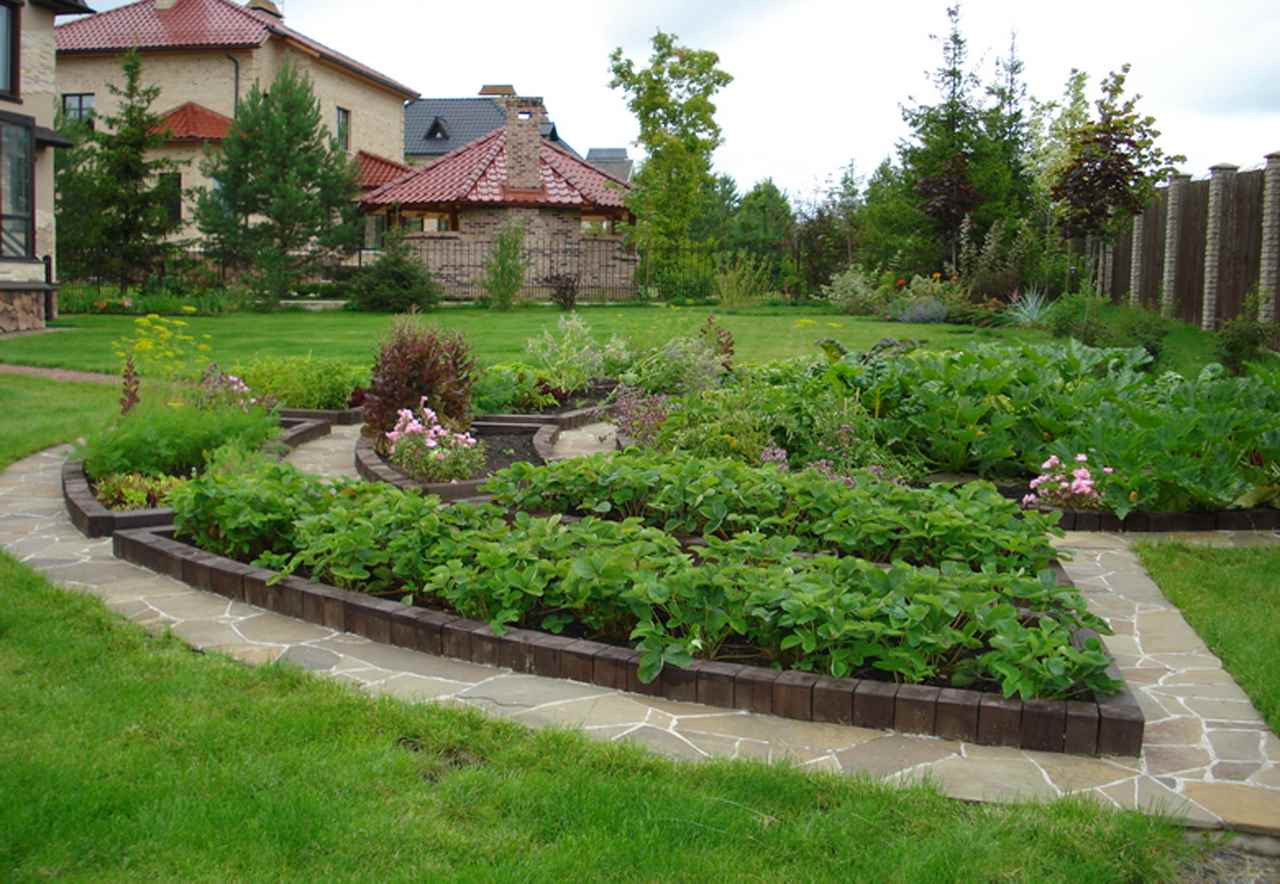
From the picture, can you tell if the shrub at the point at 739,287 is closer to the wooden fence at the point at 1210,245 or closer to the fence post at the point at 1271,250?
the wooden fence at the point at 1210,245

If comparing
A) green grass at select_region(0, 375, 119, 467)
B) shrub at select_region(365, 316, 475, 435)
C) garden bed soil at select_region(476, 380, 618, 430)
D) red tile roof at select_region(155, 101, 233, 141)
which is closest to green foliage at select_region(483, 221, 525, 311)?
red tile roof at select_region(155, 101, 233, 141)

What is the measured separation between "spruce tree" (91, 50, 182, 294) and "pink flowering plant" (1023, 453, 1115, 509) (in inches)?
934

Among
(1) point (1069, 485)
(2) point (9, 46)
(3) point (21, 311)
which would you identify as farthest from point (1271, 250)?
(2) point (9, 46)

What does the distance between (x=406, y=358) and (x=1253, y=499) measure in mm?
5746

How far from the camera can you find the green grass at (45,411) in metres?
9.50

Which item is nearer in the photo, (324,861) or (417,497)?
(324,861)

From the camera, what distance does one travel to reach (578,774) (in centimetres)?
348

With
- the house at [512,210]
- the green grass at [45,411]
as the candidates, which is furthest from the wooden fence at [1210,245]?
the green grass at [45,411]

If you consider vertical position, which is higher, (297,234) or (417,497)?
(297,234)

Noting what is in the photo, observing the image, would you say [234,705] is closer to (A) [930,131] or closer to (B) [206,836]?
(B) [206,836]

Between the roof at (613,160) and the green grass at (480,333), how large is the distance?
5095 centimetres

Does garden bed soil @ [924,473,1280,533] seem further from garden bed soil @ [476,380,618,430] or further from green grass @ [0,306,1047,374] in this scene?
green grass @ [0,306,1047,374]

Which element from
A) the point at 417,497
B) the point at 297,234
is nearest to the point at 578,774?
the point at 417,497

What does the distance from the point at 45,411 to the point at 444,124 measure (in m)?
43.7
